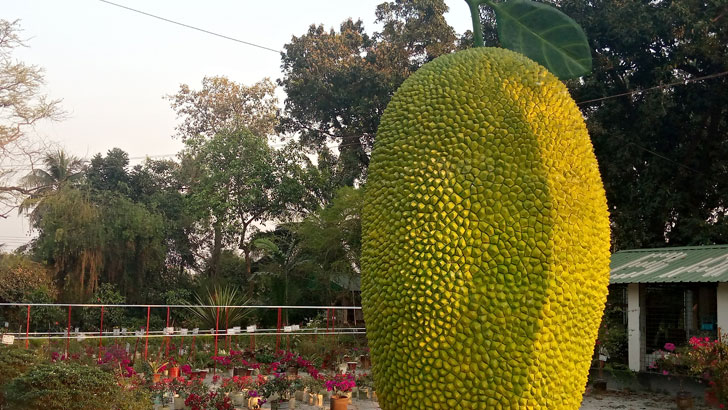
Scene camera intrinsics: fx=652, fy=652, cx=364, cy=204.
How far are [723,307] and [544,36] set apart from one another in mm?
9517

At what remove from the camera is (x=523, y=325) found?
1820 millimetres

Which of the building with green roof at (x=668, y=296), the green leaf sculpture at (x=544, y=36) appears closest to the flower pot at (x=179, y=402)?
the green leaf sculpture at (x=544, y=36)

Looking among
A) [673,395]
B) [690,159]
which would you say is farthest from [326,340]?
[690,159]

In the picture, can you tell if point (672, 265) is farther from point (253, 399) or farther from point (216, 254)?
point (216, 254)

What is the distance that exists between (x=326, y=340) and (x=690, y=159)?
10.0 meters

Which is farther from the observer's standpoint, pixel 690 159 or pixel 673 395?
pixel 690 159

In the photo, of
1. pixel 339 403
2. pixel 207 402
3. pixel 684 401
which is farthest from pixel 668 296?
pixel 207 402

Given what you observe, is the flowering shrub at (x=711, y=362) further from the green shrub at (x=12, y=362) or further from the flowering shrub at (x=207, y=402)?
→ the green shrub at (x=12, y=362)

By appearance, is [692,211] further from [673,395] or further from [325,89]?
[325,89]

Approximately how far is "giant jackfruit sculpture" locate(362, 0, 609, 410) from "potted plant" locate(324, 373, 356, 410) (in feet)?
21.5

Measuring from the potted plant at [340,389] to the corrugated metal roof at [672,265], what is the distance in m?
5.34

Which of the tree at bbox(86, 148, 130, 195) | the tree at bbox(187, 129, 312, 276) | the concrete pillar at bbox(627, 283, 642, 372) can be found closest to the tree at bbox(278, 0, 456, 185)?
the tree at bbox(187, 129, 312, 276)

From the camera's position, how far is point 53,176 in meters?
22.0

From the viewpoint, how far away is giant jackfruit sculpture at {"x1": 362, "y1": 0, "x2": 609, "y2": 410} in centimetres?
182
